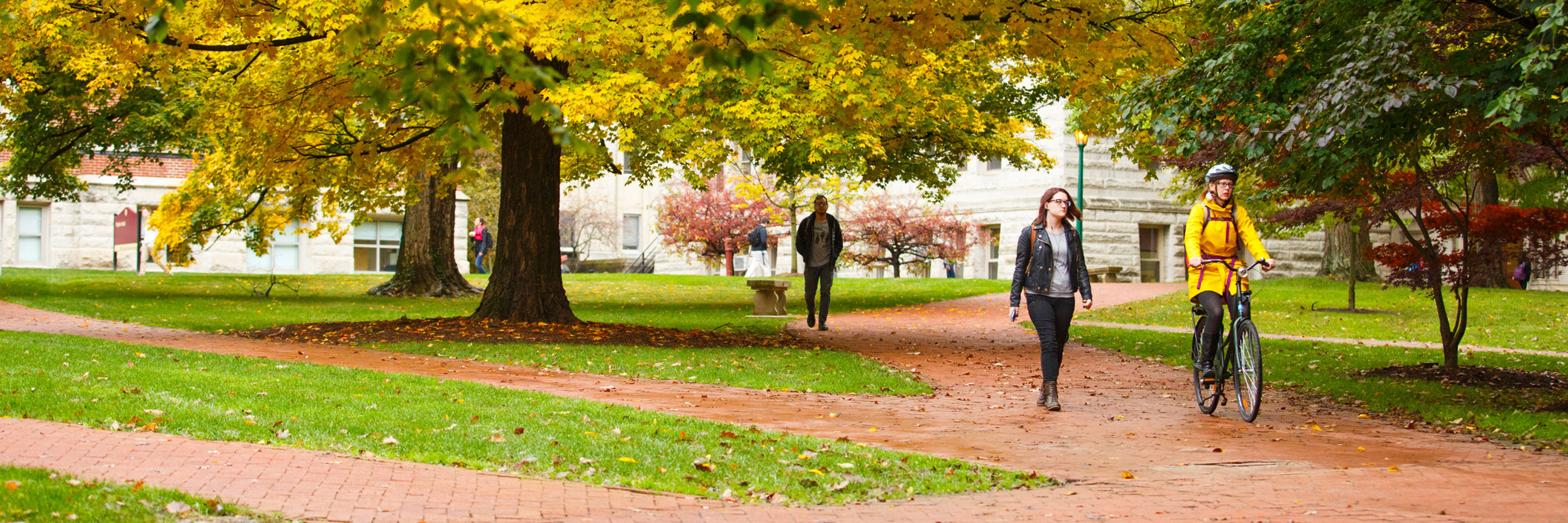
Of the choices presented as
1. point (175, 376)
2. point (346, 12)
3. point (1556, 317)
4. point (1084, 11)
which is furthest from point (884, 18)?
point (1556, 317)

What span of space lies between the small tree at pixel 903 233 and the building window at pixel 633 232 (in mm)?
13790

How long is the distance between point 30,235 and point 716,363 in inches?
1275

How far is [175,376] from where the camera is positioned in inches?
338

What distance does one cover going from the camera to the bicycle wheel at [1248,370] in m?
7.87

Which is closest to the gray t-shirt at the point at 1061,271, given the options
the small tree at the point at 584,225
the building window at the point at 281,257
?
the building window at the point at 281,257

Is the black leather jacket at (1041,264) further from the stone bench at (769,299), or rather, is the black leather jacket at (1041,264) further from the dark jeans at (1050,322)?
the stone bench at (769,299)

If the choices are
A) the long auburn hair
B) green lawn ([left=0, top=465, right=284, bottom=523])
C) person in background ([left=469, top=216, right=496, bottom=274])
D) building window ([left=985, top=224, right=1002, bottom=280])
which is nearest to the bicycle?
the long auburn hair

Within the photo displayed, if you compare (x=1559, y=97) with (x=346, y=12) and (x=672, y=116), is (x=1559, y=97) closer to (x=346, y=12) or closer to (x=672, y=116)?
(x=672, y=116)

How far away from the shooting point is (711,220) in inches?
1678

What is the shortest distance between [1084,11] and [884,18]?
204 cm

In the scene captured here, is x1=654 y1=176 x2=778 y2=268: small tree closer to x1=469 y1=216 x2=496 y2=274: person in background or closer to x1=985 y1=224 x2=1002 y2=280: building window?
x1=469 y1=216 x2=496 y2=274: person in background

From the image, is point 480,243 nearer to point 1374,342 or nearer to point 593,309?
point 593,309

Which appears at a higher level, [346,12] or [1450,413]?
[346,12]

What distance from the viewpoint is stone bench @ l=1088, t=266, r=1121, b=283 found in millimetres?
30938
